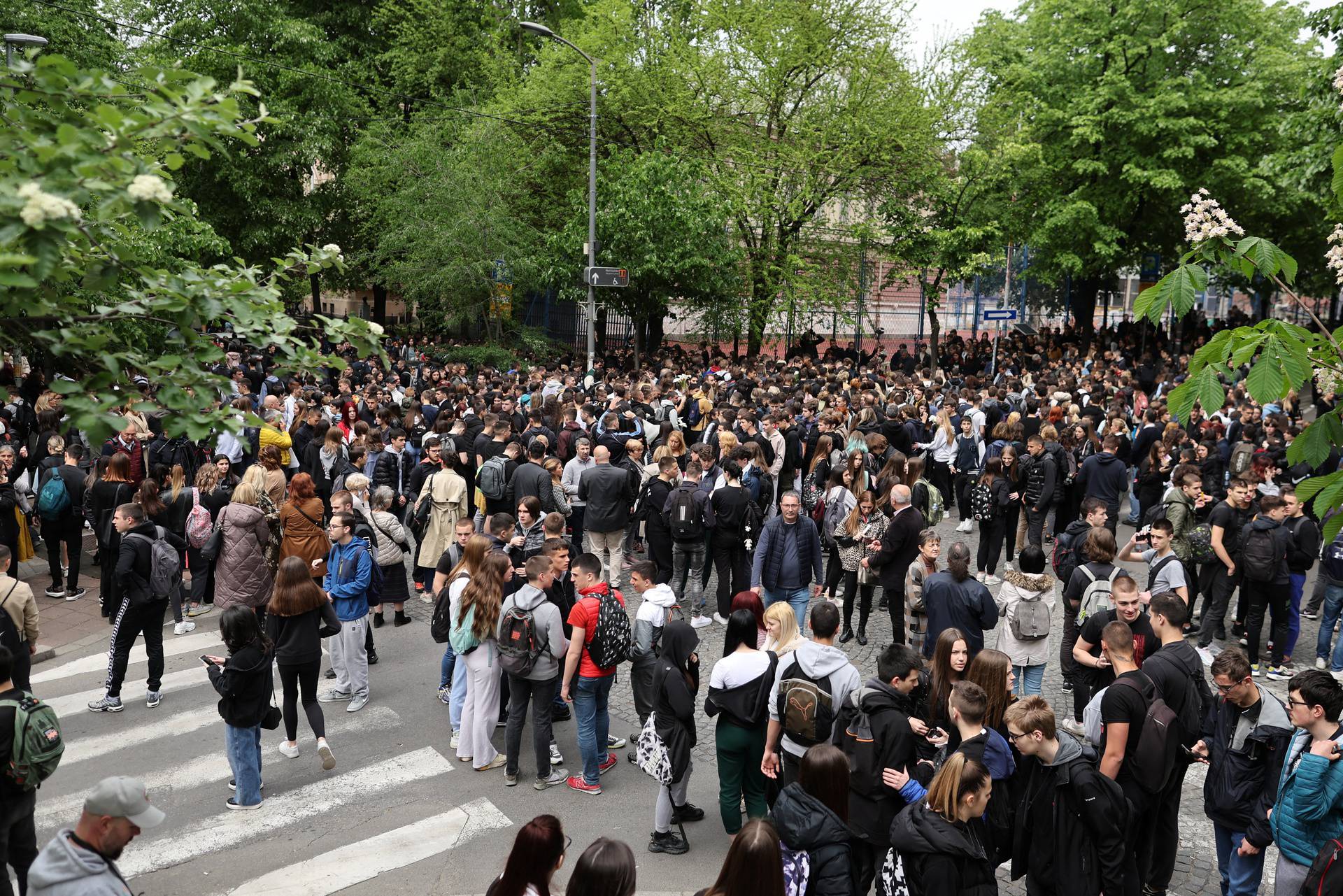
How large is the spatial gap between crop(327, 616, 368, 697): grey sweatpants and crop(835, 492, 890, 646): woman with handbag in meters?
4.70

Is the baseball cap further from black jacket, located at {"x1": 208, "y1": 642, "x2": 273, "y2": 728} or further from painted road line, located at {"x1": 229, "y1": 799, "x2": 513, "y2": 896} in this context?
black jacket, located at {"x1": 208, "y1": 642, "x2": 273, "y2": 728}

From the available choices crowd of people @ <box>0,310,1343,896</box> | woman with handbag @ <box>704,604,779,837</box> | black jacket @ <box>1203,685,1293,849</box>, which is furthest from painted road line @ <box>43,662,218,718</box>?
black jacket @ <box>1203,685,1293,849</box>

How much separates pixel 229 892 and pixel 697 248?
70.2ft

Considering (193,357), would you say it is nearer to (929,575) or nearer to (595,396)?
(929,575)

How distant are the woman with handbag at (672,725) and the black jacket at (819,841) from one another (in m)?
1.75

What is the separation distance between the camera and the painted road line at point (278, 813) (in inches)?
260

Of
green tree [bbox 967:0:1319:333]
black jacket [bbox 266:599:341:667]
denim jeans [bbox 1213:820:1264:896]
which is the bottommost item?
denim jeans [bbox 1213:820:1264:896]

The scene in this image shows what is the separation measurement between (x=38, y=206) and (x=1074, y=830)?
17.2 ft

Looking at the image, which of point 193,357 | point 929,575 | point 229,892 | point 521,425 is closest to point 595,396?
point 521,425

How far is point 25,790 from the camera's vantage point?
5738 millimetres

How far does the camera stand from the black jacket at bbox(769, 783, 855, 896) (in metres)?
4.59

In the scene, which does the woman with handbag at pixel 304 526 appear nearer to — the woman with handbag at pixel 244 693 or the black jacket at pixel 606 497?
the woman with handbag at pixel 244 693

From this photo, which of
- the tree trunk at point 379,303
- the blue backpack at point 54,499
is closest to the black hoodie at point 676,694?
the blue backpack at point 54,499

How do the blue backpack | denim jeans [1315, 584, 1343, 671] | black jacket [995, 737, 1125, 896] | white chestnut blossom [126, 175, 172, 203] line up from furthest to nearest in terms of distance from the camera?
the blue backpack
denim jeans [1315, 584, 1343, 671]
black jacket [995, 737, 1125, 896]
white chestnut blossom [126, 175, 172, 203]
